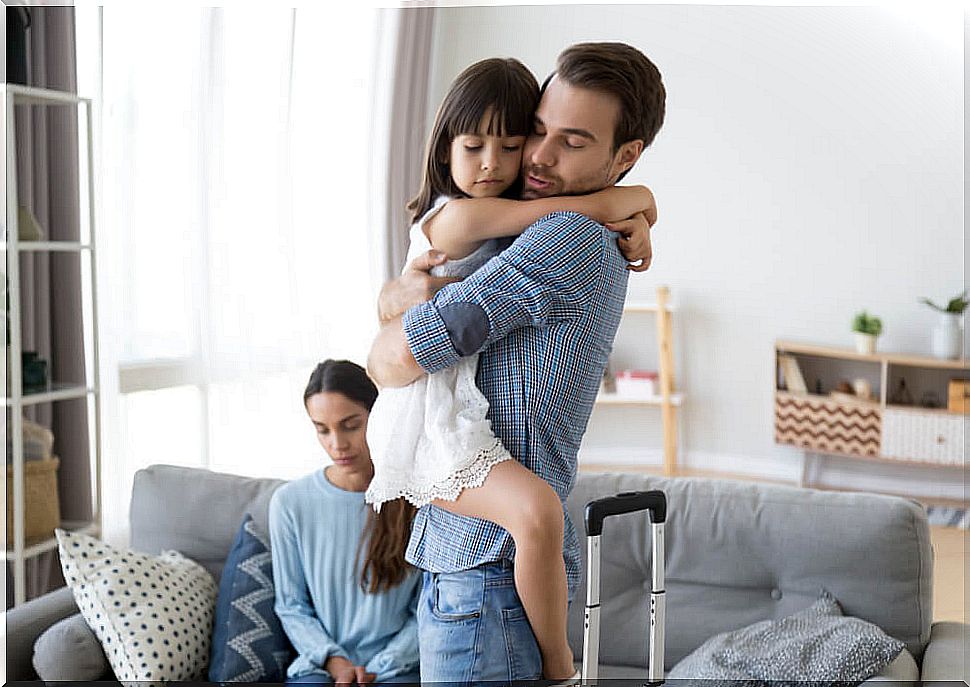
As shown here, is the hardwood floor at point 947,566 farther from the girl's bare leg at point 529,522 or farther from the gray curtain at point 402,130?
the girl's bare leg at point 529,522

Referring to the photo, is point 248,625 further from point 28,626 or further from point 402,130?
point 402,130

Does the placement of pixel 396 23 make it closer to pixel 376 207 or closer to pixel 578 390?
pixel 376 207

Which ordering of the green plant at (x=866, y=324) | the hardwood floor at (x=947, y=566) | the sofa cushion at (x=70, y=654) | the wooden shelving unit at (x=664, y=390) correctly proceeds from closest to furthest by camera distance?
the sofa cushion at (x=70, y=654) → the hardwood floor at (x=947, y=566) → the wooden shelving unit at (x=664, y=390) → the green plant at (x=866, y=324)

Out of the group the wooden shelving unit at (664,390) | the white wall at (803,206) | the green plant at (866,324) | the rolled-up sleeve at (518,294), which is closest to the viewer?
the rolled-up sleeve at (518,294)

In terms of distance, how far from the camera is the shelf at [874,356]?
3.45 meters

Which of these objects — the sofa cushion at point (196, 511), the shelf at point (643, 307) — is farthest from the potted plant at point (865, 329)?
the sofa cushion at point (196, 511)

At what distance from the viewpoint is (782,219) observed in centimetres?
331

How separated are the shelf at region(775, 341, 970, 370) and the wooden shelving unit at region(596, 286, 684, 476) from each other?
0.40 meters

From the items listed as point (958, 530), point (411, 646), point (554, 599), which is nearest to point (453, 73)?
A: point (411, 646)

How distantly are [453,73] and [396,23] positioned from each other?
0.35 m

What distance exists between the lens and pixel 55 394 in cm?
249

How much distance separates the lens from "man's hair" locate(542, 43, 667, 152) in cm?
125

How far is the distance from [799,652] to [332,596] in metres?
0.80

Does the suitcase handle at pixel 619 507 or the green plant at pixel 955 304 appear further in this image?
the green plant at pixel 955 304
